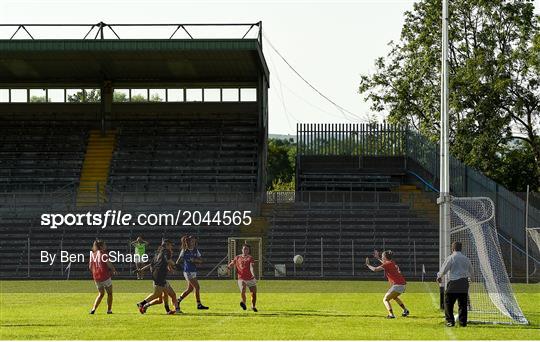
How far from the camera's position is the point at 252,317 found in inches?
1044

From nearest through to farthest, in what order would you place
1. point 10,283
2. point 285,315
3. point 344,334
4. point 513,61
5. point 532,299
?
1. point 344,334
2. point 285,315
3. point 532,299
4. point 10,283
5. point 513,61

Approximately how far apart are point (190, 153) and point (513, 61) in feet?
55.2

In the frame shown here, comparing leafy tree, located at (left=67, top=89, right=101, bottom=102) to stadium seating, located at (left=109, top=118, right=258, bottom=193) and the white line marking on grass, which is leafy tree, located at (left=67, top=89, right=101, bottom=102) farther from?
the white line marking on grass

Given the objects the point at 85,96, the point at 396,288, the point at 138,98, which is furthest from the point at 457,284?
the point at 85,96

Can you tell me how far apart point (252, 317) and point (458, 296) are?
5120mm

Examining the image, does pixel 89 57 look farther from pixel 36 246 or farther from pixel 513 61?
pixel 513 61

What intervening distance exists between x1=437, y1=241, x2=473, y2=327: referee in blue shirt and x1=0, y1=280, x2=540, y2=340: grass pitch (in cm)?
38

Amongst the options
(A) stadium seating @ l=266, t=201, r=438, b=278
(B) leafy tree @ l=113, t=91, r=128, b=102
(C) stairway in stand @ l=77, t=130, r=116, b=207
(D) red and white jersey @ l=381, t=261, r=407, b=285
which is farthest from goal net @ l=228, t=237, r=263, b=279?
(D) red and white jersey @ l=381, t=261, r=407, b=285

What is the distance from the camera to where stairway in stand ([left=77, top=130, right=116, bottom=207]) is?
172 ft

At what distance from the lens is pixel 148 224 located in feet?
171

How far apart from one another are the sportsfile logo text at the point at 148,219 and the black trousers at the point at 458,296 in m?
28.2

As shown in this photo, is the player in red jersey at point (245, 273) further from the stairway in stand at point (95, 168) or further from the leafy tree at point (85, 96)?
the leafy tree at point (85, 96)

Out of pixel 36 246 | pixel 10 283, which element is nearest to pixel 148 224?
pixel 36 246

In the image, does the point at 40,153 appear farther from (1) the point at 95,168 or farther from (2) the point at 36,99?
(2) the point at 36,99
